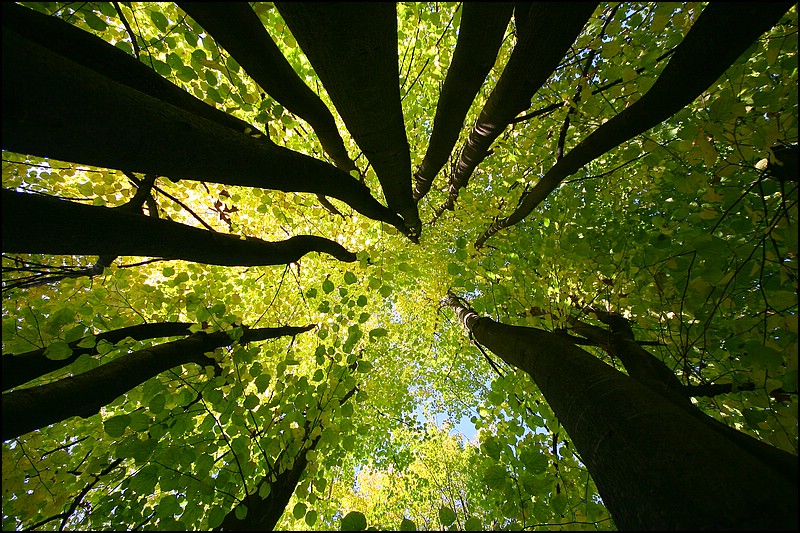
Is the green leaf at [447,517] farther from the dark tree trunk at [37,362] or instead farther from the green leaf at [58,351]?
the dark tree trunk at [37,362]

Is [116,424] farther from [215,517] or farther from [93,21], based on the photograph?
[93,21]

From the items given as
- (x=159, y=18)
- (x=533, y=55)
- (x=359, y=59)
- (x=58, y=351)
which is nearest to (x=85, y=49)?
(x=159, y=18)

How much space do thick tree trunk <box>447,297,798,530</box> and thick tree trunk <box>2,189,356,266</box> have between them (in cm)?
270

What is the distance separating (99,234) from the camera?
5.97 ft

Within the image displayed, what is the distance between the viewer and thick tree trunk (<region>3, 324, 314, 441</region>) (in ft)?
6.39

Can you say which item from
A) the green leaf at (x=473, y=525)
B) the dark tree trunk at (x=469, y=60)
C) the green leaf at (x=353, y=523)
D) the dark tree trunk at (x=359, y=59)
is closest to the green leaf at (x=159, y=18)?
the dark tree trunk at (x=359, y=59)

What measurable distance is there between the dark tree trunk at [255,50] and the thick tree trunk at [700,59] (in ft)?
7.98

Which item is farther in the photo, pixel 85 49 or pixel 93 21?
pixel 93 21

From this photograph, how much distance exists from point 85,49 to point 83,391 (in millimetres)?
2233

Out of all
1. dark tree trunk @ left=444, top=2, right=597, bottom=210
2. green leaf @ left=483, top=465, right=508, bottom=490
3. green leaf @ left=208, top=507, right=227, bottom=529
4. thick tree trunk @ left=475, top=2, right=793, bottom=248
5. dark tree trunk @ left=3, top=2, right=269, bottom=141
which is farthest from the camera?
green leaf @ left=483, top=465, right=508, bottom=490

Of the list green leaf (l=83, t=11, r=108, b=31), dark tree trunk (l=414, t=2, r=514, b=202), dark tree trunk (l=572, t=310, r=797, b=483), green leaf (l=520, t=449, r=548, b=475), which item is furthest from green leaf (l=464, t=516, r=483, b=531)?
green leaf (l=83, t=11, r=108, b=31)

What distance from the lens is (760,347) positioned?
1.65m

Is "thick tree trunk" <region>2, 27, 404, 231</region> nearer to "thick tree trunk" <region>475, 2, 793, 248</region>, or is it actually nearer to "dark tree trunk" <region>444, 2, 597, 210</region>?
"dark tree trunk" <region>444, 2, 597, 210</region>

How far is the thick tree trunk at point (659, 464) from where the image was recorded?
865mm
